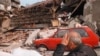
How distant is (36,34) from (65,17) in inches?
451

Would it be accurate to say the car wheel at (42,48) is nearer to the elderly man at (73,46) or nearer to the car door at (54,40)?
the car door at (54,40)

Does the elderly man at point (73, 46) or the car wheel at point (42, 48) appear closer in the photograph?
the elderly man at point (73, 46)

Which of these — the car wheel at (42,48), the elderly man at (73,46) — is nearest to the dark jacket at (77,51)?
the elderly man at (73,46)

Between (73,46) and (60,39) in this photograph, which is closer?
(73,46)

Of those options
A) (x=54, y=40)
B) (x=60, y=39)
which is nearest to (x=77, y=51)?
(x=60, y=39)

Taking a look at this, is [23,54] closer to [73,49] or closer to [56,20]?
[73,49]

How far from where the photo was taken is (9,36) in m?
Answer: 24.5

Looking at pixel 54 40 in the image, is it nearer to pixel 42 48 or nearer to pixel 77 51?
pixel 42 48

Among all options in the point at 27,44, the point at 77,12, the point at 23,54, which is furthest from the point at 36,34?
the point at 23,54

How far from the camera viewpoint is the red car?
54.7 ft

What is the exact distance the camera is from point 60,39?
16953mm

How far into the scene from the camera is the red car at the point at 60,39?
657 inches

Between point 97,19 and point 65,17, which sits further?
point 65,17

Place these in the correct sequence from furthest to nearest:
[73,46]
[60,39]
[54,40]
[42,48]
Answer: [42,48], [54,40], [60,39], [73,46]
